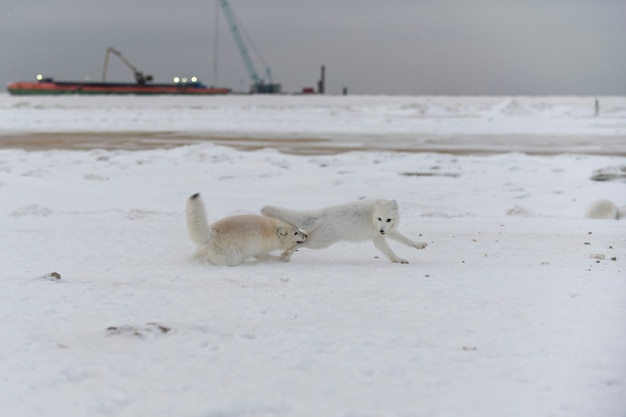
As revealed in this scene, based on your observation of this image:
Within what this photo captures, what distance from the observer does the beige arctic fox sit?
18.2ft

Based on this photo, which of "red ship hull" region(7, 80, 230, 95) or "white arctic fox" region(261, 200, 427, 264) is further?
"red ship hull" region(7, 80, 230, 95)

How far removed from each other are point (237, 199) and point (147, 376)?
7.23 metres

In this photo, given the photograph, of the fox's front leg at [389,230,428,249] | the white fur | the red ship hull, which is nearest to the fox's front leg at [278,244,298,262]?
the fox's front leg at [389,230,428,249]

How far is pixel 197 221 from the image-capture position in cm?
553

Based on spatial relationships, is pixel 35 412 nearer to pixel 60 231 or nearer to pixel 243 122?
pixel 60 231

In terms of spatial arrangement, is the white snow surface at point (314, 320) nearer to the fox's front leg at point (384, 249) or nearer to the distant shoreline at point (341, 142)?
the fox's front leg at point (384, 249)

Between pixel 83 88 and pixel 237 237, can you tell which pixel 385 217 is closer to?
pixel 237 237

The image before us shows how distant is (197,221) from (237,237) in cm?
35

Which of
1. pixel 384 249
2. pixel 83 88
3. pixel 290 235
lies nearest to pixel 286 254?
pixel 290 235

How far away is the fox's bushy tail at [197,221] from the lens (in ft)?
18.0

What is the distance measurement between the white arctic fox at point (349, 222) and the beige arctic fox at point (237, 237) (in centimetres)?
16

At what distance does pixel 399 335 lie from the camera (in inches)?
153

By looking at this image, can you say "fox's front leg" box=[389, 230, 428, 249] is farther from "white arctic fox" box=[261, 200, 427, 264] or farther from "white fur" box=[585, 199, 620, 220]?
"white fur" box=[585, 199, 620, 220]

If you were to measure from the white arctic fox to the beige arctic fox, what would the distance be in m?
0.16
